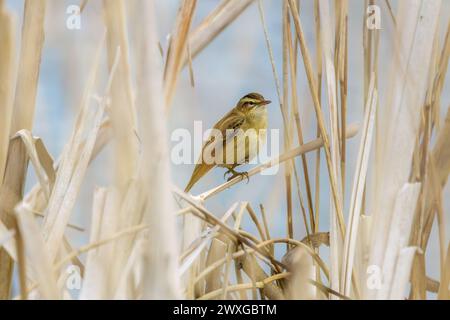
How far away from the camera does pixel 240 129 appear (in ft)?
7.40

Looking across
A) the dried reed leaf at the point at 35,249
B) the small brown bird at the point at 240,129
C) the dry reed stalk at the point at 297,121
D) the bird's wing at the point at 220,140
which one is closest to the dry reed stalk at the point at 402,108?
the dry reed stalk at the point at 297,121

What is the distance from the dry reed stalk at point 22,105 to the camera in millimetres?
1483

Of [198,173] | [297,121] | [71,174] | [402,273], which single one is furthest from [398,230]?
[198,173]

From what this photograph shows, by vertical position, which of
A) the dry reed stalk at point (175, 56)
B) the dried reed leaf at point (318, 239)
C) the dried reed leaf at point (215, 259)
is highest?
the dry reed stalk at point (175, 56)

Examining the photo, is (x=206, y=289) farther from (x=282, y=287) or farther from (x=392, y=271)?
(x=392, y=271)

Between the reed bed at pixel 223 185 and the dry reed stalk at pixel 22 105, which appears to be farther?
the dry reed stalk at pixel 22 105

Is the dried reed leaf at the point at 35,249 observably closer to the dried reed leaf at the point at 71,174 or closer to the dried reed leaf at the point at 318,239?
the dried reed leaf at the point at 71,174

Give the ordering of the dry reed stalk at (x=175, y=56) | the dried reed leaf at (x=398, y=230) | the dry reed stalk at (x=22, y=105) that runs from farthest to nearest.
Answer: the dry reed stalk at (x=22, y=105) → the dried reed leaf at (x=398, y=230) → the dry reed stalk at (x=175, y=56)

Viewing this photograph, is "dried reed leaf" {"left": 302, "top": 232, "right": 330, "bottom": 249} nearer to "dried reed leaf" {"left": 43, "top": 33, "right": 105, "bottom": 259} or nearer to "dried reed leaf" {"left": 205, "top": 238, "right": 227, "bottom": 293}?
"dried reed leaf" {"left": 205, "top": 238, "right": 227, "bottom": 293}

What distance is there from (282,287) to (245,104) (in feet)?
3.13

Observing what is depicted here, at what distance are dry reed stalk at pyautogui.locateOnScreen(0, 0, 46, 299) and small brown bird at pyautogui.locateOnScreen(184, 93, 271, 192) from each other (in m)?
0.63

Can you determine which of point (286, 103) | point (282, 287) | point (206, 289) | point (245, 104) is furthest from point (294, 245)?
point (245, 104)

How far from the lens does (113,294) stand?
3.56 feet

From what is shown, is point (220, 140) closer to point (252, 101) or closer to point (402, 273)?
point (252, 101)
